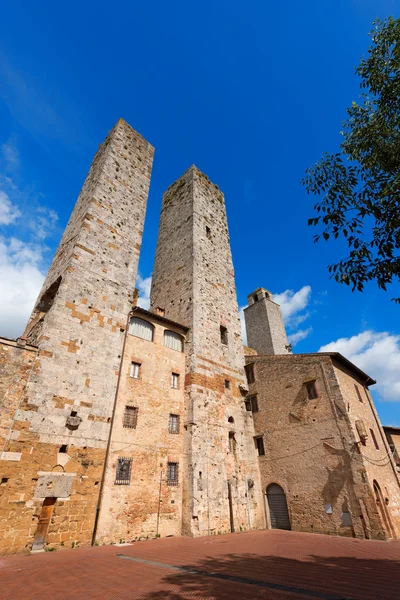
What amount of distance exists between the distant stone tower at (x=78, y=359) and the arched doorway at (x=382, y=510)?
39.4 ft

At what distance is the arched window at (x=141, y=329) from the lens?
15.4 metres

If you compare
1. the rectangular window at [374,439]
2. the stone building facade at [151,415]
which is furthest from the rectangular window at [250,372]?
the rectangular window at [374,439]

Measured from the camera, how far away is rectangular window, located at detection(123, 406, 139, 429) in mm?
13031

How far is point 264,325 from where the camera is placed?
39.2 meters

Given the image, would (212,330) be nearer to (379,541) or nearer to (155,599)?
(379,541)

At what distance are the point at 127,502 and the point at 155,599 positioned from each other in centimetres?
812

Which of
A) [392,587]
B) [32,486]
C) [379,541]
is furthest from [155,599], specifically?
[379,541]

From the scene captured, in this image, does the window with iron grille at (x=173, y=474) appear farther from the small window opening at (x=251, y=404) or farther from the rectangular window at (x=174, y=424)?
the small window opening at (x=251, y=404)

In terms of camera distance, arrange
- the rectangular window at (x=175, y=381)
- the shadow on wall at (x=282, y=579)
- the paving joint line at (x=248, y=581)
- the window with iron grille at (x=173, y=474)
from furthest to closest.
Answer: the rectangular window at (x=175, y=381), the window with iron grille at (x=173, y=474), the shadow on wall at (x=282, y=579), the paving joint line at (x=248, y=581)

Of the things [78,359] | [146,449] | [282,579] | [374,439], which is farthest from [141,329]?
[374,439]

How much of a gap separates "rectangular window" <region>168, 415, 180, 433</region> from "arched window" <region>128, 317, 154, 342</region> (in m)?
4.11

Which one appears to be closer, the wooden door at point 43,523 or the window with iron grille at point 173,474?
the wooden door at point 43,523

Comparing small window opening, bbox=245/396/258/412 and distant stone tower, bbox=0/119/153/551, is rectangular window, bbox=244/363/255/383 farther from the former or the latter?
distant stone tower, bbox=0/119/153/551

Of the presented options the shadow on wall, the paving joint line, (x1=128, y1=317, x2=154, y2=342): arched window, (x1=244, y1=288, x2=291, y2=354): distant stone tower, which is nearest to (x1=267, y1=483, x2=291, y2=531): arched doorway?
the shadow on wall
